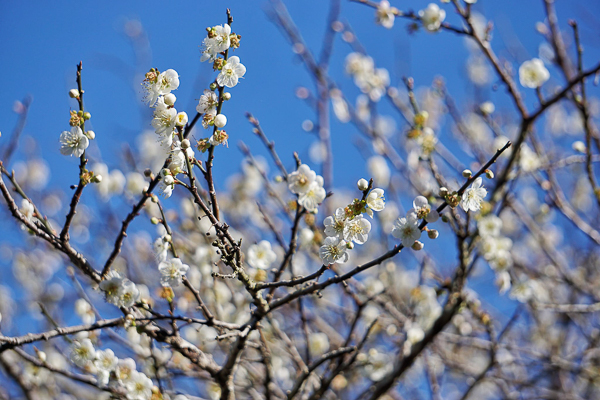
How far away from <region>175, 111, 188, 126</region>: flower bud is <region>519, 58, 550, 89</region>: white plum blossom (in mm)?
3346

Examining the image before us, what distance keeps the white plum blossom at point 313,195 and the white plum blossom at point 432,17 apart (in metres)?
2.28

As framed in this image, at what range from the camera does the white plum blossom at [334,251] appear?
189 cm

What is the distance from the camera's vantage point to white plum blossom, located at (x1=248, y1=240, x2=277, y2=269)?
2.89m

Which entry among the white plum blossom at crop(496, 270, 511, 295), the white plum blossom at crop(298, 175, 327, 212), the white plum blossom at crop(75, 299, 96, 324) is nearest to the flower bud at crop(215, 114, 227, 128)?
the white plum blossom at crop(298, 175, 327, 212)

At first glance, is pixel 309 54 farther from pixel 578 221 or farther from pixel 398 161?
pixel 578 221

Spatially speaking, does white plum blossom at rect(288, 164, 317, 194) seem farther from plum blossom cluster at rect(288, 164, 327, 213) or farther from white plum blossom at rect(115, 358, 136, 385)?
white plum blossom at rect(115, 358, 136, 385)

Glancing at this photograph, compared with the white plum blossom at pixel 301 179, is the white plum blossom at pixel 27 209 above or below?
below

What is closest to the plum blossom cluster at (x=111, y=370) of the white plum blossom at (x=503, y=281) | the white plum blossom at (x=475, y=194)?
the white plum blossom at (x=475, y=194)

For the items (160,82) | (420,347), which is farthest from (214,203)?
(420,347)

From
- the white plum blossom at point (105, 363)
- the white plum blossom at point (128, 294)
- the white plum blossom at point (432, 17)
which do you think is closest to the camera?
the white plum blossom at point (128, 294)

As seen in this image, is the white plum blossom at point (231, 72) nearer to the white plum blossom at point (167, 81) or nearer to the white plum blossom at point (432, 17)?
the white plum blossom at point (167, 81)

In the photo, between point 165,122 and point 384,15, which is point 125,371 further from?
point 384,15

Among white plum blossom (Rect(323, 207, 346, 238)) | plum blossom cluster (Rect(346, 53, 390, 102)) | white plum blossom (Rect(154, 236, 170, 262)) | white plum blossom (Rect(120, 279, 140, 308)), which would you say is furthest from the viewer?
plum blossom cluster (Rect(346, 53, 390, 102))

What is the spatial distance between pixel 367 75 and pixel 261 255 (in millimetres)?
3084
